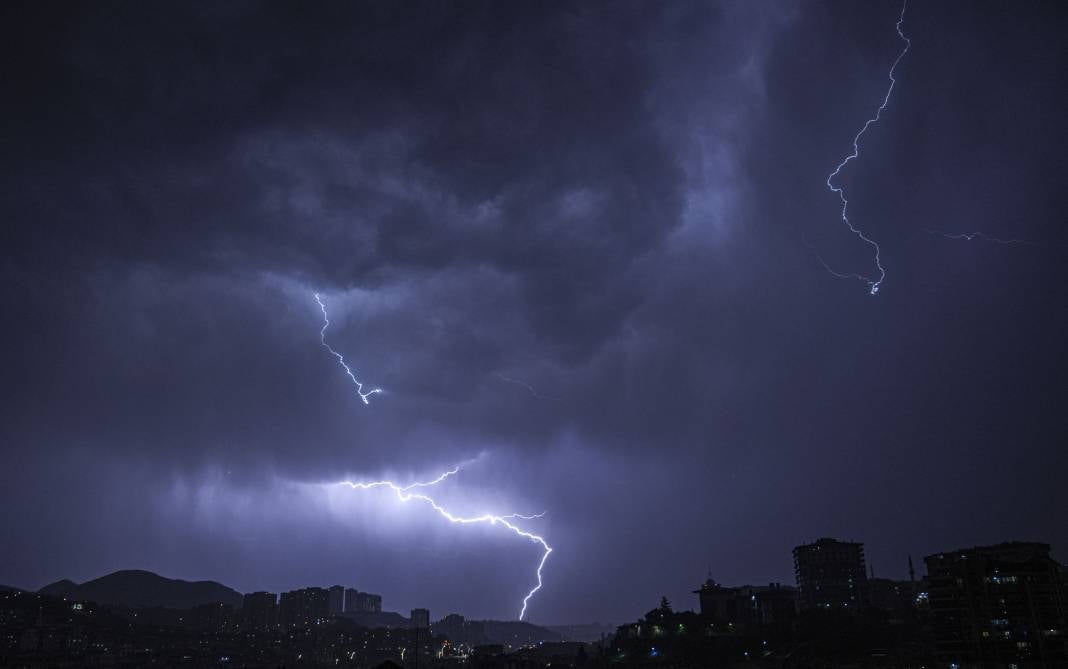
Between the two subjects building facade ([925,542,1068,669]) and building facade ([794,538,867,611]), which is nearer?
building facade ([925,542,1068,669])

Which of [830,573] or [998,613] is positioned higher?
[830,573]

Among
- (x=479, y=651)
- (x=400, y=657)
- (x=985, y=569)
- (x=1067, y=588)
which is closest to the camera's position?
(x=985, y=569)

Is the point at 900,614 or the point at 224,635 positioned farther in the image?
the point at 224,635

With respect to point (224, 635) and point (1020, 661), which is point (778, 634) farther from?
point (224, 635)

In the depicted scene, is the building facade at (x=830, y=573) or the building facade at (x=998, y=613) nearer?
the building facade at (x=998, y=613)

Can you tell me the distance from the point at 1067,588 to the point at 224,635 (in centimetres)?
15818

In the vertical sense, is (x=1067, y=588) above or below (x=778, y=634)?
above

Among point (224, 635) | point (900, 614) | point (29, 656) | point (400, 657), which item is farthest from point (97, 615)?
point (900, 614)

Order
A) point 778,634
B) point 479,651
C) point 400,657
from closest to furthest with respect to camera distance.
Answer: point 778,634 < point 479,651 < point 400,657

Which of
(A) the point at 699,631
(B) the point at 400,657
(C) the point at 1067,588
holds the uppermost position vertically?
(C) the point at 1067,588

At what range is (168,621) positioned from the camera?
198250mm

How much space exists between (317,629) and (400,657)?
39528mm

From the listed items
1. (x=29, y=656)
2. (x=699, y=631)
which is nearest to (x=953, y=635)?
(x=699, y=631)

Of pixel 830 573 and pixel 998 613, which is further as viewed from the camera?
pixel 830 573
